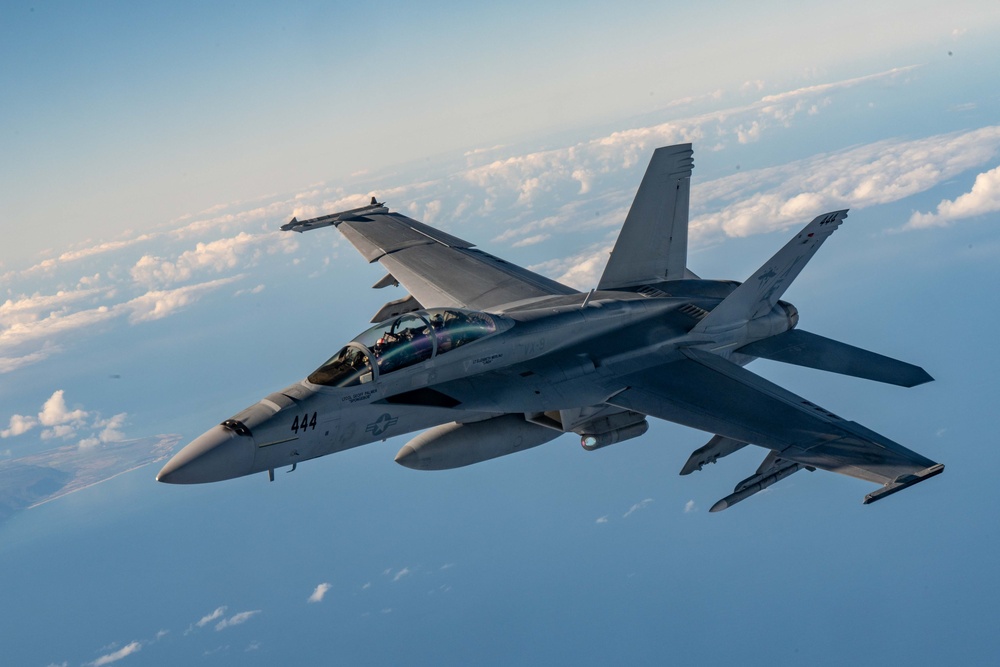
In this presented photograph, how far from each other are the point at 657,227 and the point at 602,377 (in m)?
7.65

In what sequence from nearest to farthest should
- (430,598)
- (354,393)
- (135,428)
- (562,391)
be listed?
(354,393), (562,391), (430,598), (135,428)

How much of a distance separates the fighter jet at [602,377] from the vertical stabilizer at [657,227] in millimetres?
45

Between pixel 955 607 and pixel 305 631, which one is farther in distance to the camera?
pixel 305 631

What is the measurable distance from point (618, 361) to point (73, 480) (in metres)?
166

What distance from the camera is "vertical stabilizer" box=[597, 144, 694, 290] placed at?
20.5 m

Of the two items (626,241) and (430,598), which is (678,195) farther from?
(430,598)

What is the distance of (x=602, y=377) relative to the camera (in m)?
15.0

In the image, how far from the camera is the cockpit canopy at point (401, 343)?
12719 millimetres

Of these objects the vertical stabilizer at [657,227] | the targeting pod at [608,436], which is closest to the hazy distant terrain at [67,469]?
the vertical stabilizer at [657,227]

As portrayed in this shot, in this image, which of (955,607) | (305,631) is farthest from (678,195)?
(305,631)

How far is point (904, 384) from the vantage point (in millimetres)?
16109

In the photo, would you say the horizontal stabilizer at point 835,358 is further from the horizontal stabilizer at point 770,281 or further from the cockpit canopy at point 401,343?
the cockpit canopy at point 401,343

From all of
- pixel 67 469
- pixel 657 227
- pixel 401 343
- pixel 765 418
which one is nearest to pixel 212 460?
pixel 401 343

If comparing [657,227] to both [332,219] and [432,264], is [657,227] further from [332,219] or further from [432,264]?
[332,219]
